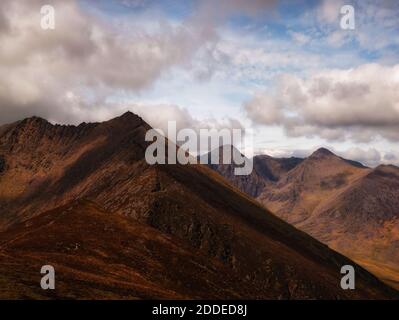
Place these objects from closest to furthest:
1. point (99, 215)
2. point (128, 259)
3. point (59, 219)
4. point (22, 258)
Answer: point (22, 258), point (128, 259), point (59, 219), point (99, 215)

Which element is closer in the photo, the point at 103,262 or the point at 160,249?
the point at 103,262

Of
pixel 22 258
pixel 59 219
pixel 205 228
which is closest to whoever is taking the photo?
pixel 22 258

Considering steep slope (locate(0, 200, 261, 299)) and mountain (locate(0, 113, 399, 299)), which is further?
mountain (locate(0, 113, 399, 299))

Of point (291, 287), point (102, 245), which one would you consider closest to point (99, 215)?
point (102, 245)

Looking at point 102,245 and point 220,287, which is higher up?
point 102,245

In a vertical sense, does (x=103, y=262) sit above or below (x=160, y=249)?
below

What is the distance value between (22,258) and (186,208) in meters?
90.3

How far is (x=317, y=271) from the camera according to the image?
15738 centimetres

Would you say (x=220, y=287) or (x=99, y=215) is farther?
(x=99, y=215)

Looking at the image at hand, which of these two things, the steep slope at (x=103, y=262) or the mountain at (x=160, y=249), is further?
the mountain at (x=160, y=249)

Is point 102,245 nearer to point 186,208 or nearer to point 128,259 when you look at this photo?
point 128,259
